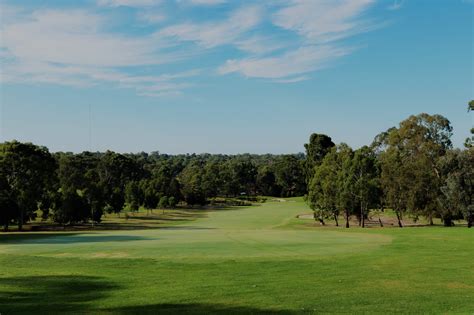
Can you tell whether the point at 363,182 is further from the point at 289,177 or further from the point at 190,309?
the point at 289,177

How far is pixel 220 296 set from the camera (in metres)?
15.3

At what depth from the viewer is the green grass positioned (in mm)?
14000

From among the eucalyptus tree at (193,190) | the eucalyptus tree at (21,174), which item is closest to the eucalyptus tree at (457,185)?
the eucalyptus tree at (21,174)

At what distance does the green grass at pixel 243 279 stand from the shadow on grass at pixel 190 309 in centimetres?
3

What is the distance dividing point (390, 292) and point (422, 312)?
278cm

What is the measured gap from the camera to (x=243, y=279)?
61.0 feet

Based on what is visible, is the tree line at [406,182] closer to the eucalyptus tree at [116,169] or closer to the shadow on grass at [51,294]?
the shadow on grass at [51,294]

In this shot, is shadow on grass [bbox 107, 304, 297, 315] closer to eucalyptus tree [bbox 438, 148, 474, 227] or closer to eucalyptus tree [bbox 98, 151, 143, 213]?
eucalyptus tree [bbox 438, 148, 474, 227]

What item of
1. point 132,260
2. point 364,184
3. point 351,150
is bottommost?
point 132,260

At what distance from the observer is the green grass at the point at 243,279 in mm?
14000

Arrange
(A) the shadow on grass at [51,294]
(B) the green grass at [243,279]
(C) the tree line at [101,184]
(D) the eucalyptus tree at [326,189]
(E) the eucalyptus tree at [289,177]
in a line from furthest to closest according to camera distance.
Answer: (E) the eucalyptus tree at [289,177] < (D) the eucalyptus tree at [326,189] < (C) the tree line at [101,184] < (B) the green grass at [243,279] < (A) the shadow on grass at [51,294]

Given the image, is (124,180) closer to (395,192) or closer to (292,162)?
(292,162)

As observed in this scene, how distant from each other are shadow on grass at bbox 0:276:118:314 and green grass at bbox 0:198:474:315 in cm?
3

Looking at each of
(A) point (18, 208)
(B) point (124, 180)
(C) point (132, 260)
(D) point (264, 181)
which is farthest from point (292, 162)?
(C) point (132, 260)
